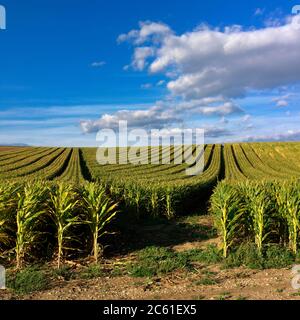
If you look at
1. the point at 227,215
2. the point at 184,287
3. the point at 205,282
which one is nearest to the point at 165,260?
the point at 205,282

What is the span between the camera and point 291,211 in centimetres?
1241

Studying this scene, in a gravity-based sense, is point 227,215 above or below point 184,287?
above

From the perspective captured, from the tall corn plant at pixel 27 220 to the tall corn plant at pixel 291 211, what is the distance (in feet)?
25.9

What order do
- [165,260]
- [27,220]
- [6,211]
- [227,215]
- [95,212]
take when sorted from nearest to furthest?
[27,220], [6,211], [165,260], [95,212], [227,215]

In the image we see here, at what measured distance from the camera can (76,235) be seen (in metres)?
12.4

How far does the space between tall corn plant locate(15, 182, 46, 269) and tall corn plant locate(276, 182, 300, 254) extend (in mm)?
7908

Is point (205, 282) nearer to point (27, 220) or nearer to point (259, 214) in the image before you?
point (259, 214)

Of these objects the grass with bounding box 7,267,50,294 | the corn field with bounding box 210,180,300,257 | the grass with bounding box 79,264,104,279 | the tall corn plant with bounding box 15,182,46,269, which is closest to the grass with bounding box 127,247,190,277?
the grass with bounding box 79,264,104,279

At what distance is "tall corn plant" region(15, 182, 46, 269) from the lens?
10.6m

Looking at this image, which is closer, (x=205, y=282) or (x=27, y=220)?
(x=205, y=282)

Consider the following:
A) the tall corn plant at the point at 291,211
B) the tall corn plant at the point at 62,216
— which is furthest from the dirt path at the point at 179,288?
the tall corn plant at the point at 291,211

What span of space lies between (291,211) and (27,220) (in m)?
8.27

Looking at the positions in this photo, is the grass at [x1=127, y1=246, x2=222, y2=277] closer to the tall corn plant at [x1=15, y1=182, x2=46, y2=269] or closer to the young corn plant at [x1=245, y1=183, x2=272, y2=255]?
the young corn plant at [x1=245, y1=183, x2=272, y2=255]

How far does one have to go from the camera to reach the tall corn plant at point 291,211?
12266mm
